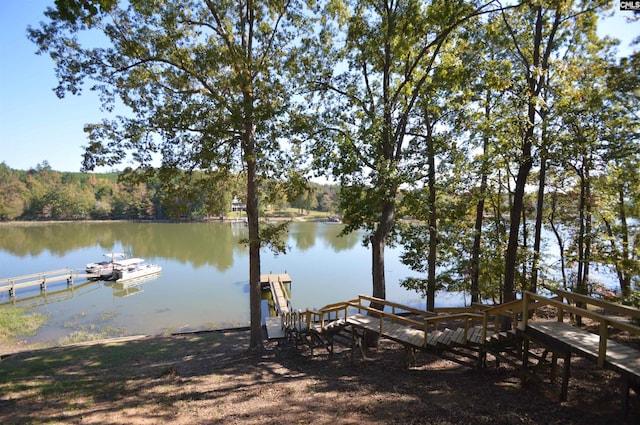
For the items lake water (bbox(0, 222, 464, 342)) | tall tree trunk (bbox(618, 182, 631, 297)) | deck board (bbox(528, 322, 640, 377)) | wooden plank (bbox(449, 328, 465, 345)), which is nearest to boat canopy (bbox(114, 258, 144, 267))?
lake water (bbox(0, 222, 464, 342))

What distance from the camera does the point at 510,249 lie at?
1014 cm

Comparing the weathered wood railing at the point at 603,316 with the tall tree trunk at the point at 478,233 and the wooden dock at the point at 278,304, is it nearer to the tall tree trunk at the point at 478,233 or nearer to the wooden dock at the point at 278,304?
the tall tree trunk at the point at 478,233

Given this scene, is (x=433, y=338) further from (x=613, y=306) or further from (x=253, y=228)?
(x=253, y=228)

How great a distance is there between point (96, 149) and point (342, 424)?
8165mm

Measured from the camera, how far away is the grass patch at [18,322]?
16320 millimetres

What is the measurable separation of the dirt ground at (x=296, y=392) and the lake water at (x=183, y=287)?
3556mm

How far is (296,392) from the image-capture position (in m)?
6.86

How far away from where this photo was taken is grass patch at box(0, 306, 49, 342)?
53.5 ft

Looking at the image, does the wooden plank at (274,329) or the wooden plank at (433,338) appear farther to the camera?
the wooden plank at (274,329)

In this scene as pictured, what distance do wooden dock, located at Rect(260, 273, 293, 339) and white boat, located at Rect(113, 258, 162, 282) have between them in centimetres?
1034

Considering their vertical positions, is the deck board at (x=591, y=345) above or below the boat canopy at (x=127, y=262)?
above

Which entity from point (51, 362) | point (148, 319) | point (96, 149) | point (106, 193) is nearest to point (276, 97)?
point (96, 149)

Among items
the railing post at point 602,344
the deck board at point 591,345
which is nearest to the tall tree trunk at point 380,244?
the deck board at point 591,345

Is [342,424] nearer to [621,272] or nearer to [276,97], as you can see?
[276,97]
